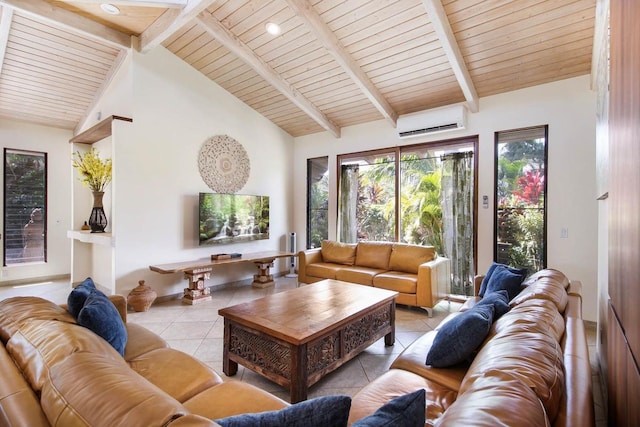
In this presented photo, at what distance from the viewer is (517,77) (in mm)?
3705

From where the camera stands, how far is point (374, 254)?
15.1 ft

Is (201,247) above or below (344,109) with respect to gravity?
below

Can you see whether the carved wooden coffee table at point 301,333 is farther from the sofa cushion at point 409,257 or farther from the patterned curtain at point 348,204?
the patterned curtain at point 348,204

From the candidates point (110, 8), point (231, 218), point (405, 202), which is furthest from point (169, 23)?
point (405, 202)

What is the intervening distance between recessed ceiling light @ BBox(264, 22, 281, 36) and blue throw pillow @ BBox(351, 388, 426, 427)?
3.90m

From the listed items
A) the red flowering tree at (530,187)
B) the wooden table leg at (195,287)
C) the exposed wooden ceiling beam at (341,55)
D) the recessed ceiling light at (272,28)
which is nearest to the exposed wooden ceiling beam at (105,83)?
the recessed ceiling light at (272,28)

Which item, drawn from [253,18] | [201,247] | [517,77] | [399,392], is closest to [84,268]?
[201,247]

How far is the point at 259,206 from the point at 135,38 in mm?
2875

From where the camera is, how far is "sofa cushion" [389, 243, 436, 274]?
411 centimetres

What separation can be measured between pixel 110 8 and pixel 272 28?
176cm

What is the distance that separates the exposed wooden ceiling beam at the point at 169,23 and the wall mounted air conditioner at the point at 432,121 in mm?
2983

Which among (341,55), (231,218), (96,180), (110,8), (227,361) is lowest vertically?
(227,361)

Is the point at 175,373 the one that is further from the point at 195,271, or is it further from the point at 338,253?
the point at 338,253

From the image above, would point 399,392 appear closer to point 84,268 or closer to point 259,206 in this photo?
point 259,206
